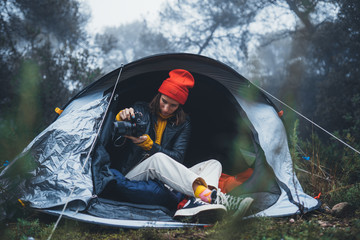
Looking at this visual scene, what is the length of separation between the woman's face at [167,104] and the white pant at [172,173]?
55 cm

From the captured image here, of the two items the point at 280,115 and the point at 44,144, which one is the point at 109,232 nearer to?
the point at 44,144

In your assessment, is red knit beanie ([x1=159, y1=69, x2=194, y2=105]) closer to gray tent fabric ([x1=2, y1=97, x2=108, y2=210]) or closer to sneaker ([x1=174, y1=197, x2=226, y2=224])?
gray tent fabric ([x1=2, y1=97, x2=108, y2=210])

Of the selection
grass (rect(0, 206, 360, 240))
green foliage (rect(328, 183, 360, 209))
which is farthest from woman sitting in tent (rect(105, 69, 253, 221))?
green foliage (rect(328, 183, 360, 209))

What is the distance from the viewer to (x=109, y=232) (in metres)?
1.81

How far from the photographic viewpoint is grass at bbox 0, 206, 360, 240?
154 cm

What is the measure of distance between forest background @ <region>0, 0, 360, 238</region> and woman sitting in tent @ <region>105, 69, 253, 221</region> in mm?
731

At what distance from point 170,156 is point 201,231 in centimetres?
92

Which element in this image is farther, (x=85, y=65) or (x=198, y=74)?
(x=85, y=65)

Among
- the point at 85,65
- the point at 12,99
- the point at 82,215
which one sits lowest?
the point at 82,215

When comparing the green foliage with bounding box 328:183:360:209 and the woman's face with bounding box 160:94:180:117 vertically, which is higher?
the woman's face with bounding box 160:94:180:117

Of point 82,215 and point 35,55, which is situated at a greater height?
point 35,55

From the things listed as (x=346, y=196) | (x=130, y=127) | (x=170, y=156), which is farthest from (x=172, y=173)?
(x=346, y=196)

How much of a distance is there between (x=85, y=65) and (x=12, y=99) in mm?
1458

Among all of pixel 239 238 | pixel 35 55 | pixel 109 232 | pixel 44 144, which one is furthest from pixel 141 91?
pixel 35 55
